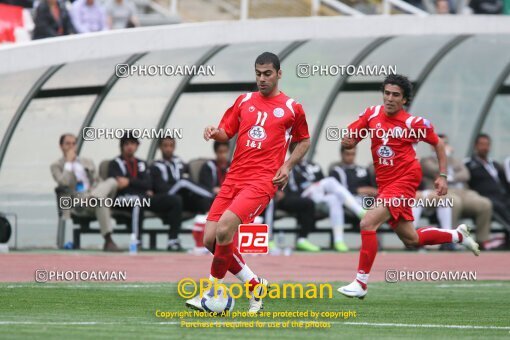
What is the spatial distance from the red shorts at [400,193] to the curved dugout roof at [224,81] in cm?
930

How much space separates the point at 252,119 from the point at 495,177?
40.1 feet

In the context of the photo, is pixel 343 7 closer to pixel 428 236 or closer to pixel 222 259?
pixel 428 236

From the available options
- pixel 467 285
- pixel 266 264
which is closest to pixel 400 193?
pixel 467 285

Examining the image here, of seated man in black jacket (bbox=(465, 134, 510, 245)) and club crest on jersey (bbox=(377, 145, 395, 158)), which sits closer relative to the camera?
club crest on jersey (bbox=(377, 145, 395, 158))

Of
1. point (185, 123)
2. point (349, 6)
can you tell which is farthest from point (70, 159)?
point (349, 6)

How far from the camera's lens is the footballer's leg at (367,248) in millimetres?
11625

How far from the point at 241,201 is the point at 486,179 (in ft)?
40.8

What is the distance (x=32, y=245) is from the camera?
69.4 ft

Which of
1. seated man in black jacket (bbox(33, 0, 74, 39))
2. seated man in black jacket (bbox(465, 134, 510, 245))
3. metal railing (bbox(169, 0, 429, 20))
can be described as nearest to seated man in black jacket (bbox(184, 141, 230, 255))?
seated man in black jacket (bbox(33, 0, 74, 39))

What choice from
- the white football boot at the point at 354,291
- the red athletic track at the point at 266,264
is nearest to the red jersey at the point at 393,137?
the white football boot at the point at 354,291

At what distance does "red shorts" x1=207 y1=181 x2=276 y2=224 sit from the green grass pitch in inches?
34.4

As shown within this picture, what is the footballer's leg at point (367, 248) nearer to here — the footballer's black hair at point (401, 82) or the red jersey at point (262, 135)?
the footballer's black hair at point (401, 82)

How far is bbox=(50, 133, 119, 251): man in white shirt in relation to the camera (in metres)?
19.8

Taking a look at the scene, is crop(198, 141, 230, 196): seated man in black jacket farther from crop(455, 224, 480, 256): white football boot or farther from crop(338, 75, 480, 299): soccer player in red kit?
crop(338, 75, 480, 299): soccer player in red kit
